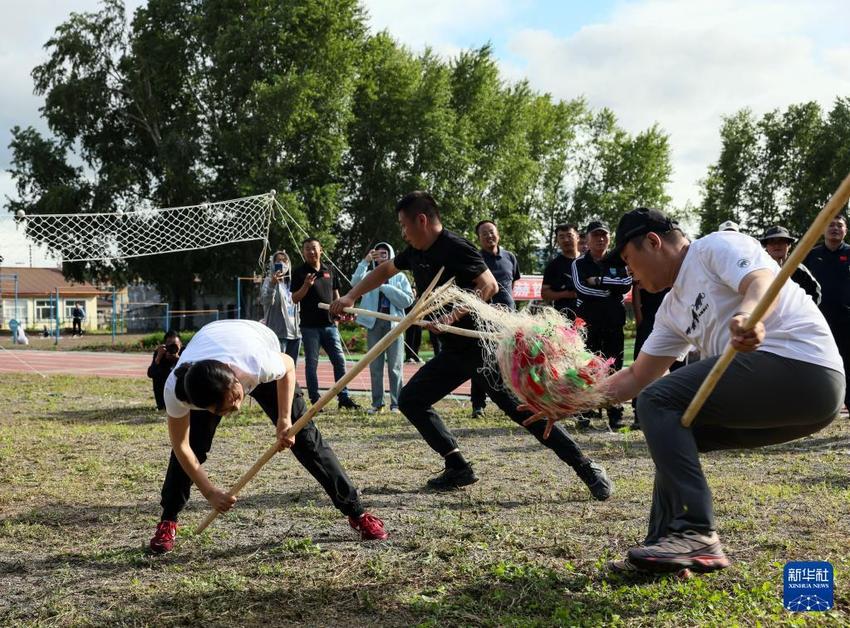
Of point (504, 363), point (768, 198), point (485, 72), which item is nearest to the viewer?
point (504, 363)

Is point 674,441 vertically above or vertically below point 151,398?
above

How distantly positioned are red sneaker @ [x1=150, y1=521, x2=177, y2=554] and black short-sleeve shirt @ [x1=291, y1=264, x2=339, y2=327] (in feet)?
19.2

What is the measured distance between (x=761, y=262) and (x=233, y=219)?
A: 1853 cm

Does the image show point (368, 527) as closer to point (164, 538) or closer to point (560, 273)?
point (164, 538)

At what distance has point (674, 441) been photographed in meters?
3.57

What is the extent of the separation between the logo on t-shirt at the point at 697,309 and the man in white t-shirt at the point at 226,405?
2063 mm

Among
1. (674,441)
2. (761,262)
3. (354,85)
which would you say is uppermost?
(354,85)

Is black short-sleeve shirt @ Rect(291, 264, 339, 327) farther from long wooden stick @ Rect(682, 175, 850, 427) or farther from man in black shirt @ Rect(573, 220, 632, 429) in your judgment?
long wooden stick @ Rect(682, 175, 850, 427)

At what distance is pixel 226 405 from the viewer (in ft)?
12.7

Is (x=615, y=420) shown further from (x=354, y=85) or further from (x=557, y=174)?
(x=557, y=174)

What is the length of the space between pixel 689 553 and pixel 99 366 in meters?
20.2

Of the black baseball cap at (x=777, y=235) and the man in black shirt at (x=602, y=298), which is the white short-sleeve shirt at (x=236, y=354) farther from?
the black baseball cap at (x=777, y=235)

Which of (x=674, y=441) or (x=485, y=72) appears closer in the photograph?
(x=674, y=441)

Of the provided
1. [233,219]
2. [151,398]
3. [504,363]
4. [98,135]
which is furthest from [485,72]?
[504,363]
